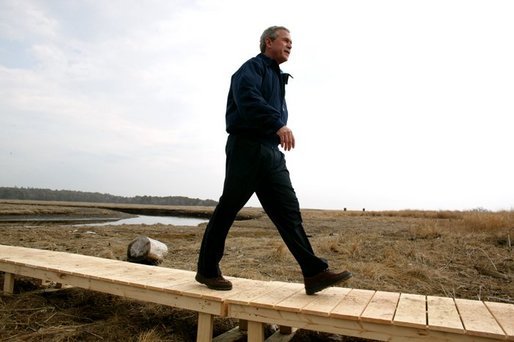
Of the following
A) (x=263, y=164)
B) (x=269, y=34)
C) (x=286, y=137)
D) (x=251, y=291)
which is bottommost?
(x=251, y=291)

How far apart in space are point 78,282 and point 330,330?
8.38 feet

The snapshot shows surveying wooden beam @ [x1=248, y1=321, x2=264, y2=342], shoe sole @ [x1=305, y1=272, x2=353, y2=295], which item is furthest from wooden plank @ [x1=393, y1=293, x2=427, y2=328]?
wooden beam @ [x1=248, y1=321, x2=264, y2=342]

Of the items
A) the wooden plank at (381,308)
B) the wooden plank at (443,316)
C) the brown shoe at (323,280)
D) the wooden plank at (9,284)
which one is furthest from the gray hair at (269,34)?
the wooden plank at (9,284)

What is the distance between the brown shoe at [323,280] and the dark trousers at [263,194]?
41 mm

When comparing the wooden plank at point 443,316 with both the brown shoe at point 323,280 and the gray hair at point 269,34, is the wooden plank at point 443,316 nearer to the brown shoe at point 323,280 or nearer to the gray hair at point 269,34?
the brown shoe at point 323,280

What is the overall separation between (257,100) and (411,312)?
6.04ft

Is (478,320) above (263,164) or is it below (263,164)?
below

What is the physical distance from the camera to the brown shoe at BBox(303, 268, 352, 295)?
9.23ft

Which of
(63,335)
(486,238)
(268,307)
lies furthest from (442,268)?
(63,335)

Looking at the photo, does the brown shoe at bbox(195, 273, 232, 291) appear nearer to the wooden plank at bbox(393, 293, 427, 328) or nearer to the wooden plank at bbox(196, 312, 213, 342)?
the wooden plank at bbox(196, 312, 213, 342)

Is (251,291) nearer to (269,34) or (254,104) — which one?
(254,104)

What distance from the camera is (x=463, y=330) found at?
2.10 m

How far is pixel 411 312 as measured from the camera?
2.51 metres

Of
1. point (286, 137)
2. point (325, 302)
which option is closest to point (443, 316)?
point (325, 302)
